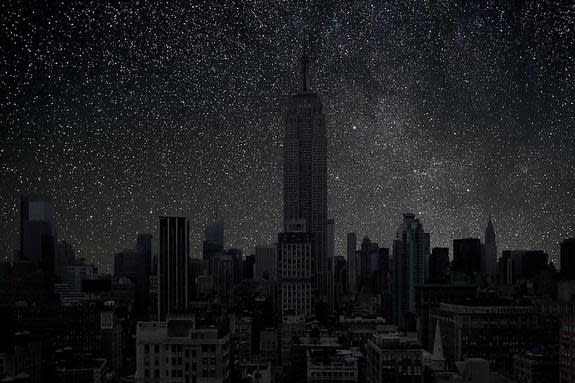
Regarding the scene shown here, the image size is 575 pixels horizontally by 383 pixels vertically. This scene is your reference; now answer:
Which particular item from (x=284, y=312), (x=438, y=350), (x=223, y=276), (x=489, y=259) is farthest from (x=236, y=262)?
(x=438, y=350)

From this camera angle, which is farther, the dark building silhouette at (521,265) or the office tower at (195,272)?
the office tower at (195,272)

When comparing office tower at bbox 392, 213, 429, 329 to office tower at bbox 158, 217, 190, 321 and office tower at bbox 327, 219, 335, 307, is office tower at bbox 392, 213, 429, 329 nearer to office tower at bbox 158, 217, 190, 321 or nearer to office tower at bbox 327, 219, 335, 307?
office tower at bbox 327, 219, 335, 307

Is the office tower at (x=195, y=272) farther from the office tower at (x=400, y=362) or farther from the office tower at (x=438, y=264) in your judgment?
the office tower at (x=400, y=362)

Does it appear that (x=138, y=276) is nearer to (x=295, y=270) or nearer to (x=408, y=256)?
(x=295, y=270)

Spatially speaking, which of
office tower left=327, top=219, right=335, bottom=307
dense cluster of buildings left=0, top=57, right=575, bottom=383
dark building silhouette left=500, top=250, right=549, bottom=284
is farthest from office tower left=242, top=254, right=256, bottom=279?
dark building silhouette left=500, top=250, right=549, bottom=284

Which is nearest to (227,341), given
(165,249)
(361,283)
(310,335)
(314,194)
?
(310,335)

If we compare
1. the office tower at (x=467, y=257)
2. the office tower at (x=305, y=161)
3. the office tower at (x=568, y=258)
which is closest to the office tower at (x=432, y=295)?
the office tower at (x=467, y=257)

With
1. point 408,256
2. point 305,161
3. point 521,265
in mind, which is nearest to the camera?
point 521,265
